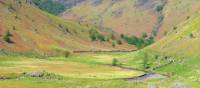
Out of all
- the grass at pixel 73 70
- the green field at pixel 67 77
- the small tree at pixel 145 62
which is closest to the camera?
the green field at pixel 67 77

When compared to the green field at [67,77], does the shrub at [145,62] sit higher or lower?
higher

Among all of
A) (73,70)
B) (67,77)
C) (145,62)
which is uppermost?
(145,62)

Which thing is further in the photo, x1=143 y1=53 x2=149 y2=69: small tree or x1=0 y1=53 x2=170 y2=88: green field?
x1=143 y1=53 x2=149 y2=69: small tree

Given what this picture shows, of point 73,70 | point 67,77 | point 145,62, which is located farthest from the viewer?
point 145,62

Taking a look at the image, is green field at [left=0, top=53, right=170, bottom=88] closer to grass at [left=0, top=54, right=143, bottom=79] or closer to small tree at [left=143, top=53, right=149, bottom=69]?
grass at [left=0, top=54, right=143, bottom=79]

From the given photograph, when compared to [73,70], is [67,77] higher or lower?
lower

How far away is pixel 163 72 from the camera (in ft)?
575

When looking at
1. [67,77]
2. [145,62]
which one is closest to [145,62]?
[145,62]

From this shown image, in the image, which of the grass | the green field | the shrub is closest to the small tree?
the shrub

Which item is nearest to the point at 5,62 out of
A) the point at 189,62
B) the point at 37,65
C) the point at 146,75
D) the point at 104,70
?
the point at 37,65

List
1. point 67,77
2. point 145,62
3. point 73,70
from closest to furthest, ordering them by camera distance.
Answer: point 67,77, point 73,70, point 145,62

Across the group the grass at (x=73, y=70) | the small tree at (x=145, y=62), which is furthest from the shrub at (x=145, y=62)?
the grass at (x=73, y=70)

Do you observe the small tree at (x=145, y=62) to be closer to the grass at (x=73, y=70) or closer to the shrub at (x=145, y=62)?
the shrub at (x=145, y=62)

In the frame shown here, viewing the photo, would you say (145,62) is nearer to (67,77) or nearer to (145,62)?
(145,62)
